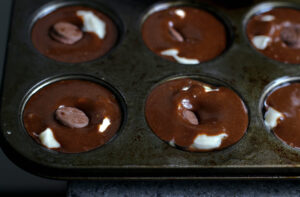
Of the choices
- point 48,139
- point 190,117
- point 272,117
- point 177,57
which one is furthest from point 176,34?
point 48,139

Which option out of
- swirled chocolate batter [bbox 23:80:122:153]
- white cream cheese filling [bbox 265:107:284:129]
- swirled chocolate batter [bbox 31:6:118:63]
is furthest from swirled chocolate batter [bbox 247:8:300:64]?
swirled chocolate batter [bbox 23:80:122:153]

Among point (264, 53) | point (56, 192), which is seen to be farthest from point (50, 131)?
point (264, 53)

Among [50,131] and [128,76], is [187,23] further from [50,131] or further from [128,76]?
[50,131]

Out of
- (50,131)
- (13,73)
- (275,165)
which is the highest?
(13,73)

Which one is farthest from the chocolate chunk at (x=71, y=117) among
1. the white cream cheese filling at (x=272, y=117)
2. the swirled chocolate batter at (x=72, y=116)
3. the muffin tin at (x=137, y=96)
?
the white cream cheese filling at (x=272, y=117)

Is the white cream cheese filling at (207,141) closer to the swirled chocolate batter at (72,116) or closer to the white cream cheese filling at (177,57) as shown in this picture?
the swirled chocolate batter at (72,116)

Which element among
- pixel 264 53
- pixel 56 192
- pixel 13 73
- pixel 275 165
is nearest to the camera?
pixel 275 165

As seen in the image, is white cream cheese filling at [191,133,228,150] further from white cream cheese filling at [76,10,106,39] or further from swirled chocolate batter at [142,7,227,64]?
white cream cheese filling at [76,10,106,39]
